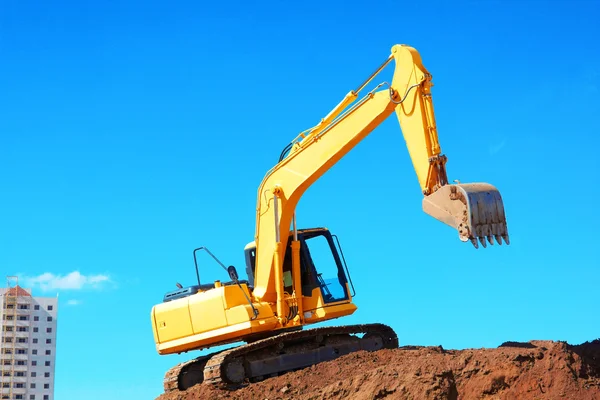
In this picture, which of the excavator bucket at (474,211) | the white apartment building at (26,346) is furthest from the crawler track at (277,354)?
the white apartment building at (26,346)

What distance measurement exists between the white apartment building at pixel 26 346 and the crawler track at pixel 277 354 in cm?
6153

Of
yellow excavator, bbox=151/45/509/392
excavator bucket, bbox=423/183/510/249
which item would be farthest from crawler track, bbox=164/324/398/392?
excavator bucket, bbox=423/183/510/249

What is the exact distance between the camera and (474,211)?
10.5m

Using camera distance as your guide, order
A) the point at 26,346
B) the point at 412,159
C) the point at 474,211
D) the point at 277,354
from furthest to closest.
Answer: the point at 26,346 < the point at 277,354 < the point at 412,159 < the point at 474,211

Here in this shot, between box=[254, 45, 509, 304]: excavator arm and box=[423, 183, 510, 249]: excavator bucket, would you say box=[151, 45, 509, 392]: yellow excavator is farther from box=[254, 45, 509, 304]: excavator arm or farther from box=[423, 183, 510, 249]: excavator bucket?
box=[423, 183, 510, 249]: excavator bucket

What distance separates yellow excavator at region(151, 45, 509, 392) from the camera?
1299 cm

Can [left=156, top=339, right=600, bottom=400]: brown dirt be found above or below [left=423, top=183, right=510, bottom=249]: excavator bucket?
below

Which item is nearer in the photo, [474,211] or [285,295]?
[474,211]

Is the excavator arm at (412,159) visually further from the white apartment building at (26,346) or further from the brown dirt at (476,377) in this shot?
the white apartment building at (26,346)

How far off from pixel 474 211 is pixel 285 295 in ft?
15.5

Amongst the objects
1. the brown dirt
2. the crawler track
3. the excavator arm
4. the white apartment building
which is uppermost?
the white apartment building

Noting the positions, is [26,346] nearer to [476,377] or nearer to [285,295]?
[285,295]

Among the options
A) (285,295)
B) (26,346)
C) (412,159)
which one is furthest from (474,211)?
(26,346)

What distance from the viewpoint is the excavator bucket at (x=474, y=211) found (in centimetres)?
1046
